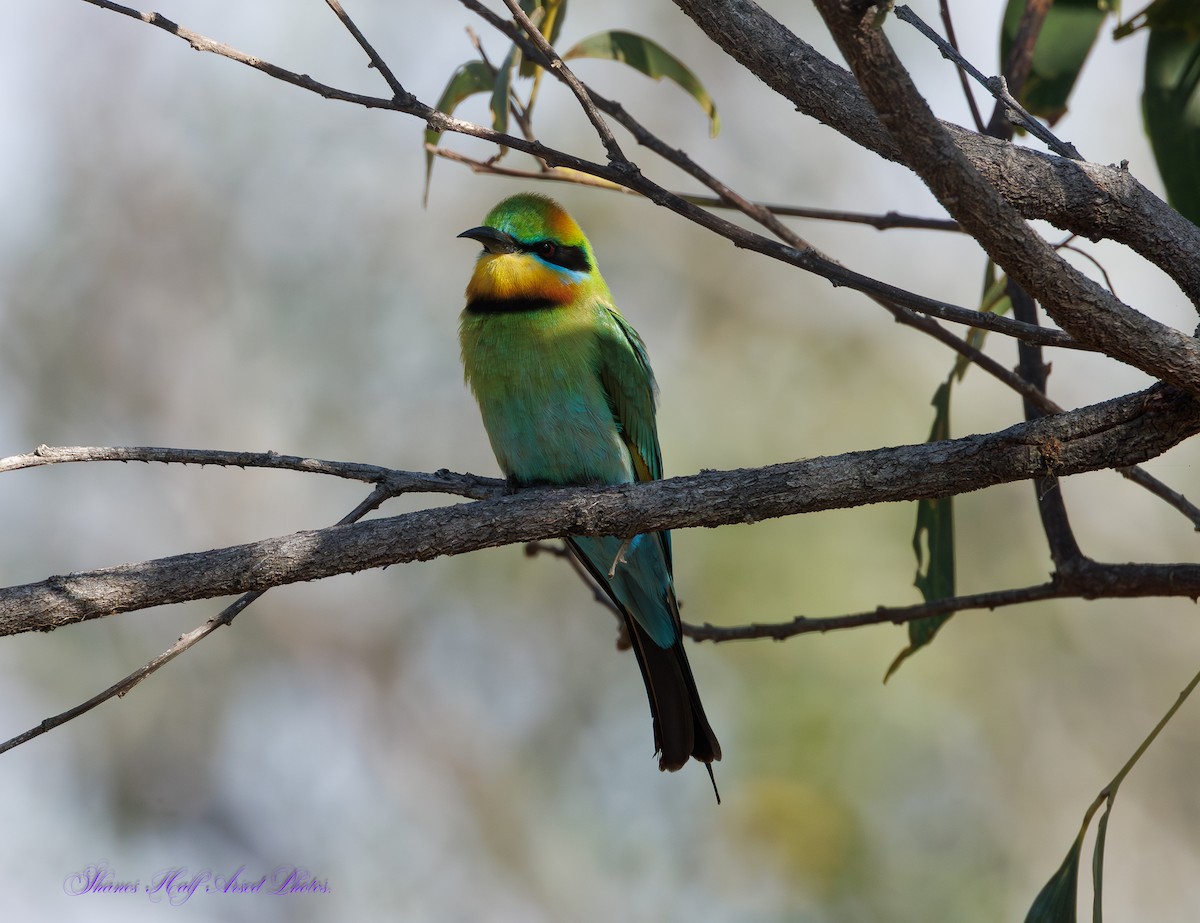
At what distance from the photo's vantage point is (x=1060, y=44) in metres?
2.71

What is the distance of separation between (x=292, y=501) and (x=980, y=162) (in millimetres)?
4217

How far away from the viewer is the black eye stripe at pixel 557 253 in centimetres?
299

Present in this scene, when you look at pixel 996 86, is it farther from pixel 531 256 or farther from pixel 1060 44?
pixel 531 256

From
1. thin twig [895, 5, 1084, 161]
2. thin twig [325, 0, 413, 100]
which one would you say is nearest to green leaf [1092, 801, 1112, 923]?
thin twig [895, 5, 1084, 161]

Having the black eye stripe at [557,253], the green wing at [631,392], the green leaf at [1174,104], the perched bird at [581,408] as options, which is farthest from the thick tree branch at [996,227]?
the black eye stripe at [557,253]

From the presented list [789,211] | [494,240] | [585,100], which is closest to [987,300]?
[789,211]

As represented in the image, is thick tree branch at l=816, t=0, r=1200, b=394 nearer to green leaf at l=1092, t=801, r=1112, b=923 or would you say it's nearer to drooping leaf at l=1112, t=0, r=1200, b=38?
green leaf at l=1092, t=801, r=1112, b=923

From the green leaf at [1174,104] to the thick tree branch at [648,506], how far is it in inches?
48.7

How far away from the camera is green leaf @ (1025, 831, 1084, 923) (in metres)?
2.05

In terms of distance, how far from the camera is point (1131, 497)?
17.4 ft

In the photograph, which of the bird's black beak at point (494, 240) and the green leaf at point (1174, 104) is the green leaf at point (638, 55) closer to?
the bird's black beak at point (494, 240)

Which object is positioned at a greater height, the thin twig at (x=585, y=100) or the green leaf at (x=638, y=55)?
the green leaf at (x=638, y=55)

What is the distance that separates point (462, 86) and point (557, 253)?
0.54m

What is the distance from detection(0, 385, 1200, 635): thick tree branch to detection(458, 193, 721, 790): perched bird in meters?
0.86
